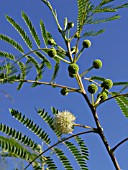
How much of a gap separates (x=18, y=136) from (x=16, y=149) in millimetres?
319

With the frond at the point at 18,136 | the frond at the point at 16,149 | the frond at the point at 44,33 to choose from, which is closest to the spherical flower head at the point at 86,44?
the frond at the point at 44,33

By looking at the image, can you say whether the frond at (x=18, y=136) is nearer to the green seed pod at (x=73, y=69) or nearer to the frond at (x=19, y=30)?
the green seed pod at (x=73, y=69)

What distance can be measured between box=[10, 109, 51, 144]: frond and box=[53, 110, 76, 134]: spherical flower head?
5.5 inches

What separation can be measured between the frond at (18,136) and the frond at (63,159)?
13 centimetres

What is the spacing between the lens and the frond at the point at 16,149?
1742 millimetres

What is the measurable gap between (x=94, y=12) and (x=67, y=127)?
2.66 ft

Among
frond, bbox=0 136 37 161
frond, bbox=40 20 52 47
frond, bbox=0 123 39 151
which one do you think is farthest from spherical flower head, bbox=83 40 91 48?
frond, bbox=0 136 37 161

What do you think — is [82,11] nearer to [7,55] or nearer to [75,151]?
[7,55]

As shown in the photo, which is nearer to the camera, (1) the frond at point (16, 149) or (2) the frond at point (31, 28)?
(1) the frond at point (16, 149)

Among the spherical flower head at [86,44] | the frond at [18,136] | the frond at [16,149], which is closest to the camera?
the frond at [16,149]

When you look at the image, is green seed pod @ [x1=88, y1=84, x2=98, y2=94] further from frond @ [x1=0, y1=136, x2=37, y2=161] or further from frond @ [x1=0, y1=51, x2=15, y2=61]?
frond @ [x1=0, y1=136, x2=37, y2=161]

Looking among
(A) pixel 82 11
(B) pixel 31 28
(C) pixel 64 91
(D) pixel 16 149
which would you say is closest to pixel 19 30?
(B) pixel 31 28

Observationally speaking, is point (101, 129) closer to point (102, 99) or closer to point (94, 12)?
point (102, 99)

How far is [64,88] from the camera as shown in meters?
2.57
